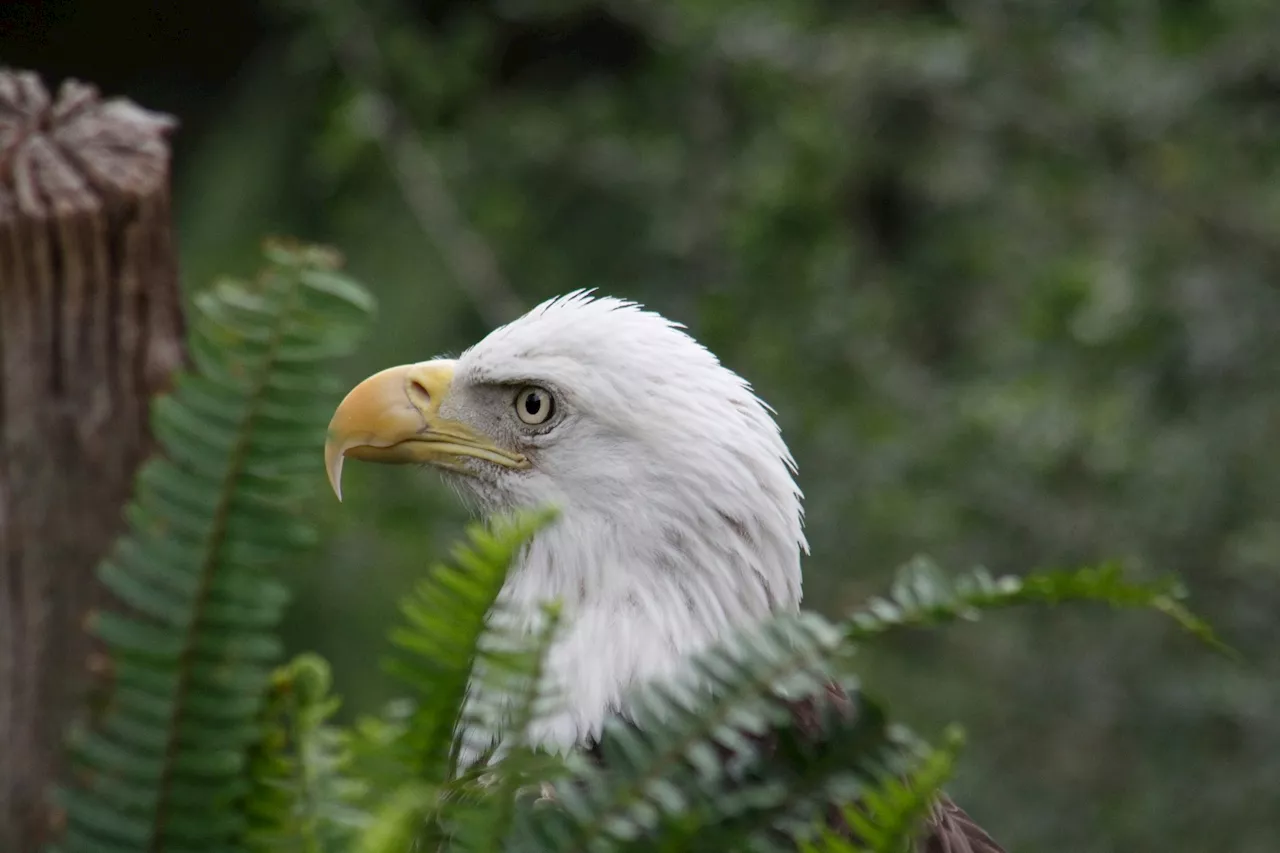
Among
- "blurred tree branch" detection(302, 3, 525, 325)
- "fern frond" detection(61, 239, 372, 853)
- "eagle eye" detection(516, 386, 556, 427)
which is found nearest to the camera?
"fern frond" detection(61, 239, 372, 853)

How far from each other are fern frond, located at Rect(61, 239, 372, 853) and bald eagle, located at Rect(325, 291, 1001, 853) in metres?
0.71

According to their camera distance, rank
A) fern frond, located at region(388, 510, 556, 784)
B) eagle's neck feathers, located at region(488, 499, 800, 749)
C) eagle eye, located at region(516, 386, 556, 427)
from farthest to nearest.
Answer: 1. eagle eye, located at region(516, 386, 556, 427)
2. eagle's neck feathers, located at region(488, 499, 800, 749)
3. fern frond, located at region(388, 510, 556, 784)

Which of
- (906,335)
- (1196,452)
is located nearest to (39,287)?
(1196,452)

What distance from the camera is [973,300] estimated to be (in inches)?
209

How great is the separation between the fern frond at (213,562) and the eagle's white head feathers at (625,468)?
71 cm

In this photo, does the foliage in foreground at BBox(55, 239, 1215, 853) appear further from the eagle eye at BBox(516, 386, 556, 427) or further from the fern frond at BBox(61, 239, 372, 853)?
the eagle eye at BBox(516, 386, 556, 427)

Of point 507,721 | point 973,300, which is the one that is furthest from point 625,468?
point 973,300

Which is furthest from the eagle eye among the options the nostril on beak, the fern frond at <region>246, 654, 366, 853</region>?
the fern frond at <region>246, 654, 366, 853</region>

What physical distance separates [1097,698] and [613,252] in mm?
2154

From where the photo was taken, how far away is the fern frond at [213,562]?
135cm

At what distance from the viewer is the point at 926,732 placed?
4.61 meters

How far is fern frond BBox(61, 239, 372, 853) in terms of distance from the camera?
1352mm

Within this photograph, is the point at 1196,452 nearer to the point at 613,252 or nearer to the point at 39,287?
the point at 613,252

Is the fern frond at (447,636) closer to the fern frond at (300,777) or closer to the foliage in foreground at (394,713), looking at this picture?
the foliage in foreground at (394,713)
